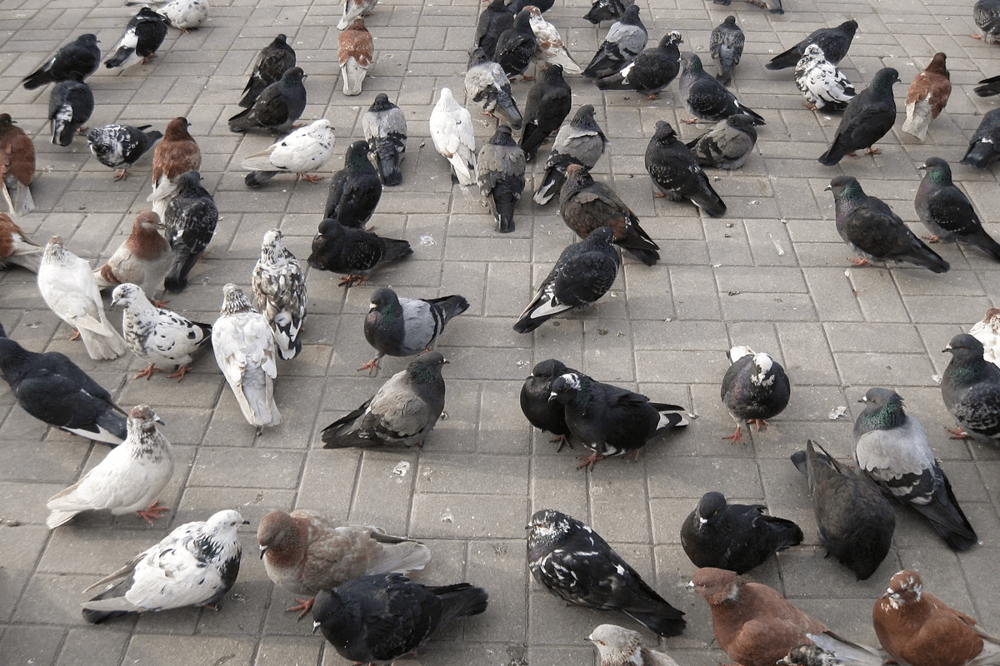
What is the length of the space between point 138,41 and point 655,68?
5.66 metres

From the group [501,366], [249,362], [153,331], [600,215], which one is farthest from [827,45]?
[153,331]

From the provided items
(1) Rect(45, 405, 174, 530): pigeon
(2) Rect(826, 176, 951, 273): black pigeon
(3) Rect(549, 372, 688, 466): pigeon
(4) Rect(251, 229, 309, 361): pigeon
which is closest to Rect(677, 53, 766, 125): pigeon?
(2) Rect(826, 176, 951, 273): black pigeon

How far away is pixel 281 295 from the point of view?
18.8ft

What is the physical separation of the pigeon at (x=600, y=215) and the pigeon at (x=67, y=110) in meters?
4.83

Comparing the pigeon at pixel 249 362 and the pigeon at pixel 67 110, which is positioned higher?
the pigeon at pixel 67 110

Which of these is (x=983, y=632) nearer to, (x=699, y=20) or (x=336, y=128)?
(x=336, y=128)

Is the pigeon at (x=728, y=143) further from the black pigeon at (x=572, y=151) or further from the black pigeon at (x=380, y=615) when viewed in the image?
the black pigeon at (x=380, y=615)

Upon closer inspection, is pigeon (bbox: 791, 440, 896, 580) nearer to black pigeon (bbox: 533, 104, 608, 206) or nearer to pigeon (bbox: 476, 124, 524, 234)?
pigeon (bbox: 476, 124, 524, 234)

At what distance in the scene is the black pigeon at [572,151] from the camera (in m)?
7.16

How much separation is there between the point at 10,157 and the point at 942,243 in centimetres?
803

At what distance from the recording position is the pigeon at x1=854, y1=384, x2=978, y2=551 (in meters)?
4.46

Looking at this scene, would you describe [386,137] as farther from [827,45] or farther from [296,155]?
[827,45]

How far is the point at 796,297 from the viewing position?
246 inches

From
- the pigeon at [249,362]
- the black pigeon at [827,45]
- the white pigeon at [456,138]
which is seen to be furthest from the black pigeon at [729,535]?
the black pigeon at [827,45]
